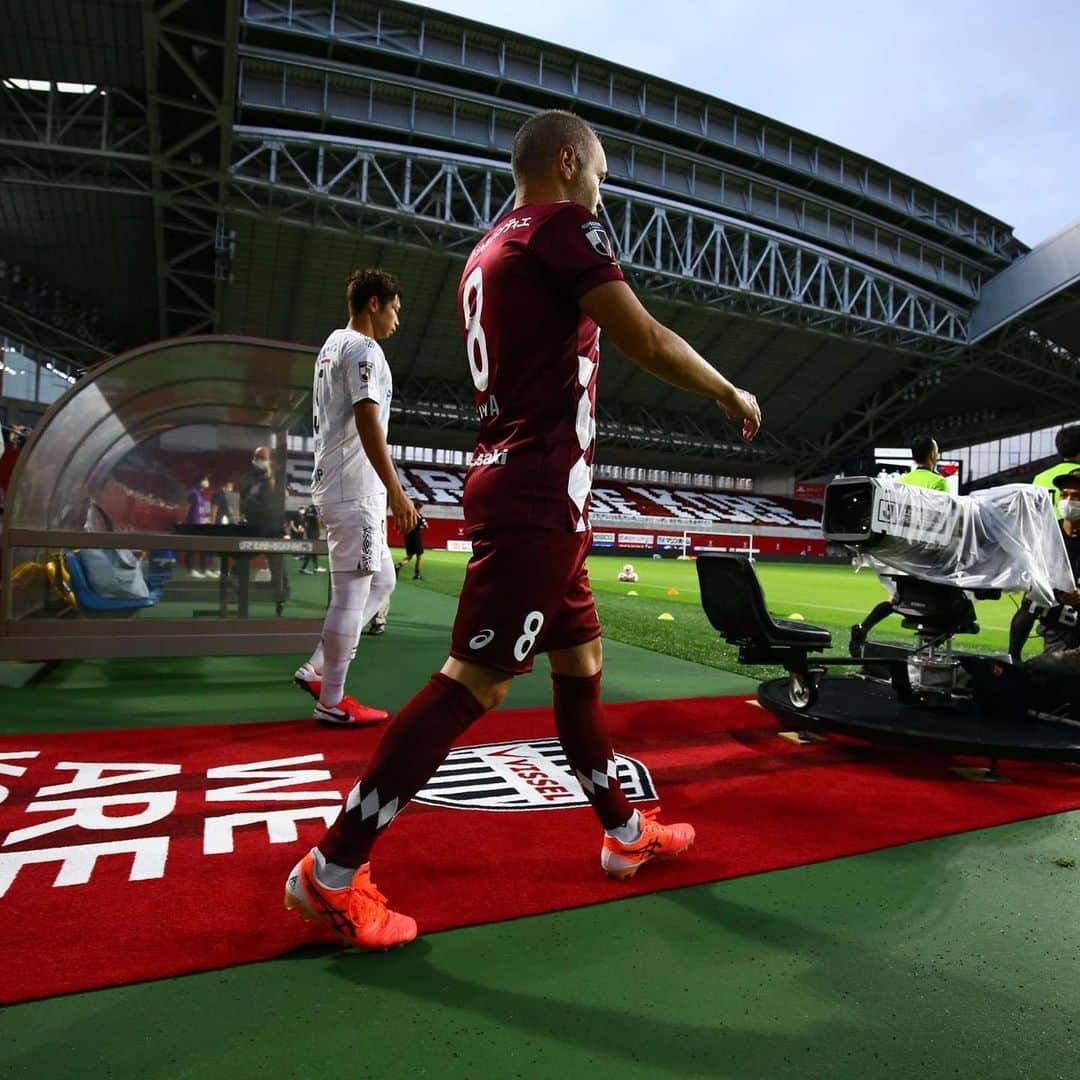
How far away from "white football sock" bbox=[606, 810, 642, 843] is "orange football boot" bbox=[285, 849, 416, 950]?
61 centimetres

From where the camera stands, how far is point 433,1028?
1406 millimetres

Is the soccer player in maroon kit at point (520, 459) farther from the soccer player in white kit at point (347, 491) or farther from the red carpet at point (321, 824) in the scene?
the soccer player in white kit at point (347, 491)

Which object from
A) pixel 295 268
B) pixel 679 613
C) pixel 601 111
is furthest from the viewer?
pixel 601 111

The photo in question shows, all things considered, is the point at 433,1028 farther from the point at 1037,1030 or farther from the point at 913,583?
the point at 913,583

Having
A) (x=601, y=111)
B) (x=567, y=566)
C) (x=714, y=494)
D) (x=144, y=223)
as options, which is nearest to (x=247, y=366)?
(x=567, y=566)

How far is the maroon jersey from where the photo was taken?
5.64 ft

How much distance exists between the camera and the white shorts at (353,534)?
3615 mm

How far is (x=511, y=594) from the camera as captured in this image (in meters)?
1.72

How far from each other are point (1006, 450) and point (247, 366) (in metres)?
61.1

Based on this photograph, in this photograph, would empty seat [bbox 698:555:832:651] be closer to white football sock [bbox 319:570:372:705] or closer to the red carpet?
the red carpet

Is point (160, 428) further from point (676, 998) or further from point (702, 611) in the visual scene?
point (702, 611)

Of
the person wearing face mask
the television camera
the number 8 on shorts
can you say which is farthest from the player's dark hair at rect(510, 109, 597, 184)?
the person wearing face mask

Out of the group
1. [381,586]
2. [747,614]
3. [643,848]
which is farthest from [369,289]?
[643,848]

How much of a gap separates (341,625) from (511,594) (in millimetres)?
2120
